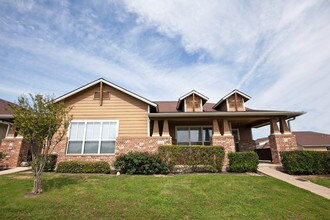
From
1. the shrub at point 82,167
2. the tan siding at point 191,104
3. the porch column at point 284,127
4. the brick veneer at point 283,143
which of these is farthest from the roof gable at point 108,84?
the porch column at point 284,127

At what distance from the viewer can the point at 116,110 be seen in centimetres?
1253

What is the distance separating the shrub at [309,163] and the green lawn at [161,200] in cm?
269

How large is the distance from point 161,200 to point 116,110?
8479 mm

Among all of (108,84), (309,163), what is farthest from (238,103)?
(108,84)

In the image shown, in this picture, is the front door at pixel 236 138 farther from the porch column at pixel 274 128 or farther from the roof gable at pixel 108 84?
the roof gable at pixel 108 84

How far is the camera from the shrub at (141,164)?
29.6 ft

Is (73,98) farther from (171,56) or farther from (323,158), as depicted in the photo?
(323,158)

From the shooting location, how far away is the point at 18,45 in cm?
1035

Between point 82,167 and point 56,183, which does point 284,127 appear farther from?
point 56,183

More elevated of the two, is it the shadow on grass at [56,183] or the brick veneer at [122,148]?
the brick veneer at [122,148]

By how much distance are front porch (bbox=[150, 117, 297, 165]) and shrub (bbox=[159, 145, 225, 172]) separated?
7.05ft

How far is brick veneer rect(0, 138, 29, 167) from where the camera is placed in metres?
11.8

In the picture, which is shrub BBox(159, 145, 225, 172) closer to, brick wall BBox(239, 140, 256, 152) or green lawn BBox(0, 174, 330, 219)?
green lawn BBox(0, 174, 330, 219)

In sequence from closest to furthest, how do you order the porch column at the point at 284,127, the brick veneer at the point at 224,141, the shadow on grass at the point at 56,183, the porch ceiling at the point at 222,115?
the shadow on grass at the point at 56,183, the brick veneer at the point at 224,141, the porch ceiling at the point at 222,115, the porch column at the point at 284,127
